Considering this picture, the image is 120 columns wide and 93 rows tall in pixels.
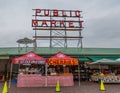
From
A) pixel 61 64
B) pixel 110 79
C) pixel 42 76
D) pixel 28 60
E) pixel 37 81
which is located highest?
pixel 28 60

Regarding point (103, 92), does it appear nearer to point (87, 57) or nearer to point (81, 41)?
point (87, 57)

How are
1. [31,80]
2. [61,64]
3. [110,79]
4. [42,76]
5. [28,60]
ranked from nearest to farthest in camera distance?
[28,60], [61,64], [31,80], [42,76], [110,79]

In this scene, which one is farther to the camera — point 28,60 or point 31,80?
point 31,80

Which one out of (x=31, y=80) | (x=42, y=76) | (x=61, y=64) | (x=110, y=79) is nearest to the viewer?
(x=61, y=64)

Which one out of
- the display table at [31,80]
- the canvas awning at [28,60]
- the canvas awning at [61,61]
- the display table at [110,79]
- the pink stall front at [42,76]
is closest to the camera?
the canvas awning at [28,60]

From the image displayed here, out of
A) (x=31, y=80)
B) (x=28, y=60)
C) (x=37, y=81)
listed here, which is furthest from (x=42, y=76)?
(x=28, y=60)

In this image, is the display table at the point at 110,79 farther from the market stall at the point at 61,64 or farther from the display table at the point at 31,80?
the display table at the point at 31,80

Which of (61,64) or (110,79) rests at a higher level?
(61,64)

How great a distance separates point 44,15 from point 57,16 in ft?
6.70

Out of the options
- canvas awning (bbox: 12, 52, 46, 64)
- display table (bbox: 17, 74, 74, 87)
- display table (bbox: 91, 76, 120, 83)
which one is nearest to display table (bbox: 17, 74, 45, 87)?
display table (bbox: 17, 74, 74, 87)

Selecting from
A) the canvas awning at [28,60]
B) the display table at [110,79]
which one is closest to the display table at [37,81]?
the canvas awning at [28,60]

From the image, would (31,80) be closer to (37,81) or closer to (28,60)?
(37,81)

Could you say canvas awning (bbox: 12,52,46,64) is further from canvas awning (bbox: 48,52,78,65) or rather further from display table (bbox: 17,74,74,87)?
display table (bbox: 17,74,74,87)

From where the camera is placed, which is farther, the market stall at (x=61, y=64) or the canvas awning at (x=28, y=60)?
Answer: the market stall at (x=61, y=64)
